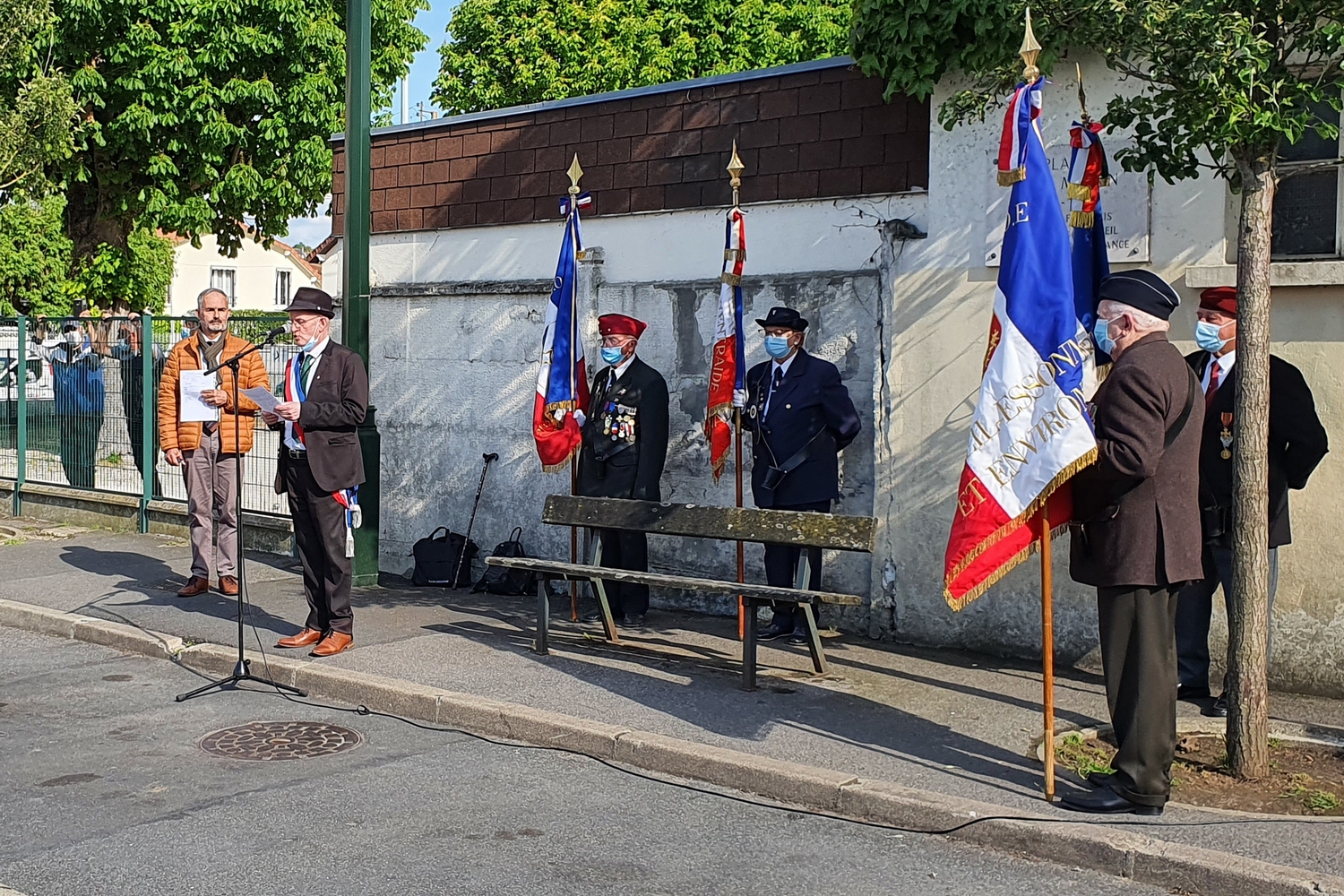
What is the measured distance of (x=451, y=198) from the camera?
1153 centimetres

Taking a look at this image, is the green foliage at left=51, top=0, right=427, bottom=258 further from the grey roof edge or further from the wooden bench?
the wooden bench

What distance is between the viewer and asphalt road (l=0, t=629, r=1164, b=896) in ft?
15.9

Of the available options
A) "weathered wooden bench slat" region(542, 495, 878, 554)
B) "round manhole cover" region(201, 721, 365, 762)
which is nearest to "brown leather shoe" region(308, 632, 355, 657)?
"round manhole cover" region(201, 721, 365, 762)

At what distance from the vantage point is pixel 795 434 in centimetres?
869

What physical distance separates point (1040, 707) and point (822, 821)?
6.58ft

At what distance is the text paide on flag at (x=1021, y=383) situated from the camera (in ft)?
18.7

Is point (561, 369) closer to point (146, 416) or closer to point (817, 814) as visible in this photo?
point (817, 814)

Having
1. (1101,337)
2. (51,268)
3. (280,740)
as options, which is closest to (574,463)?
(280,740)

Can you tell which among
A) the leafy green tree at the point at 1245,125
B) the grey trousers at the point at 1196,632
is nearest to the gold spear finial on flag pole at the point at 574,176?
the leafy green tree at the point at 1245,125

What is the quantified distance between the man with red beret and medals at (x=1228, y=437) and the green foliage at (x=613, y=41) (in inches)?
993

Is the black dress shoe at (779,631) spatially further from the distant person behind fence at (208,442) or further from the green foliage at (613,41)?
the green foliage at (613,41)

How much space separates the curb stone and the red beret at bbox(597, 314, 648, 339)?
9.52 feet

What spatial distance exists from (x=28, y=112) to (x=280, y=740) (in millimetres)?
14878

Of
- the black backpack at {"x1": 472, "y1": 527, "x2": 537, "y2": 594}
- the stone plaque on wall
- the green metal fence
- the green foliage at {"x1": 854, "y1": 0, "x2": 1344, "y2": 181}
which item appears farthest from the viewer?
the green metal fence
